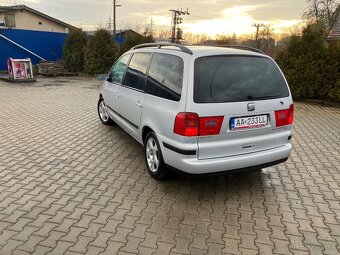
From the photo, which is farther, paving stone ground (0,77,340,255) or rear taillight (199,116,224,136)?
rear taillight (199,116,224,136)

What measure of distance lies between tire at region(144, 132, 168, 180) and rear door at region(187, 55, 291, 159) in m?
0.68

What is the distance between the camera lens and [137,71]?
4.43m

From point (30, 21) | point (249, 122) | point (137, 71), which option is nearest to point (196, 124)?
point (249, 122)

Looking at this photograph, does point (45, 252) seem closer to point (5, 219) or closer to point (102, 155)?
point (5, 219)

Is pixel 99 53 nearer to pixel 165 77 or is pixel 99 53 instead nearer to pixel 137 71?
pixel 137 71

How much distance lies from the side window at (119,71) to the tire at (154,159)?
1.51 m

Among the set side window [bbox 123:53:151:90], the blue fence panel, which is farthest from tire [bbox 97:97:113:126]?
the blue fence panel

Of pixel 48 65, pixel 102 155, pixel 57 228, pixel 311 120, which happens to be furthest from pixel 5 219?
pixel 48 65

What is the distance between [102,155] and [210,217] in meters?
2.24

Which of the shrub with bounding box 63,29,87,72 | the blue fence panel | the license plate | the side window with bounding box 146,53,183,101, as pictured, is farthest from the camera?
the shrub with bounding box 63,29,87,72

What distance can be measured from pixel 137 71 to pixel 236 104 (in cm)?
181

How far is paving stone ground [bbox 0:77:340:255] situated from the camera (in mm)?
2691

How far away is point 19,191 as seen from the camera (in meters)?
3.52

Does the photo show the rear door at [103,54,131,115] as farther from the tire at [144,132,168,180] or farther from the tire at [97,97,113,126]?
the tire at [144,132,168,180]
